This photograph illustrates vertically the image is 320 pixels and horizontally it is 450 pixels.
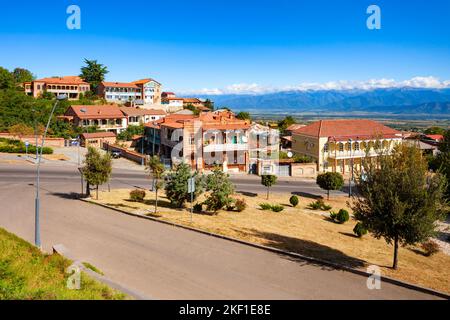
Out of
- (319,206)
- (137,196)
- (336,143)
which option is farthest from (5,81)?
(319,206)

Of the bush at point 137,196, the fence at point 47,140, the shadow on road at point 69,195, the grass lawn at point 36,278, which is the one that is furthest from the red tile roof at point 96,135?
the grass lawn at point 36,278

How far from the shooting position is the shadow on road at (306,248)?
729 inches

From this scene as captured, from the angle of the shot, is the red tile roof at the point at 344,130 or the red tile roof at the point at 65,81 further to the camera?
the red tile roof at the point at 65,81

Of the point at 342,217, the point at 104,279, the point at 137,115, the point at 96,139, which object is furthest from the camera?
the point at 137,115

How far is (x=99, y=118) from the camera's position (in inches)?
2933

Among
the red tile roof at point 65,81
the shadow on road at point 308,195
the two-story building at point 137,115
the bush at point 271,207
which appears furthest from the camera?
the red tile roof at point 65,81

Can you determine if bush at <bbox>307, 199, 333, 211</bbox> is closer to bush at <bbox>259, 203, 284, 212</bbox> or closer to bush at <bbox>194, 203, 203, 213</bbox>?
bush at <bbox>259, 203, 284, 212</bbox>

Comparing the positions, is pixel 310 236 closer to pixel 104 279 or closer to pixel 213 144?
pixel 104 279

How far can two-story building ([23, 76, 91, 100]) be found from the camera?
93.3 metres

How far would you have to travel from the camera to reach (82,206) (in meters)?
27.5

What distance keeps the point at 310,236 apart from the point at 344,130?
127 ft

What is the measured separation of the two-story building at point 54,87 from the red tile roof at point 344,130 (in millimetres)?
60895

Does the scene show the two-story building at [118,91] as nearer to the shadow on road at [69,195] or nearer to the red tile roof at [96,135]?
the red tile roof at [96,135]
